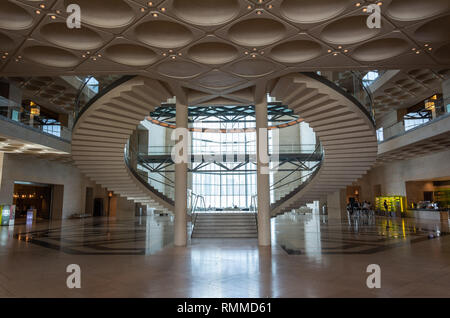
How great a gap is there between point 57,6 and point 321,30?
5.34 metres

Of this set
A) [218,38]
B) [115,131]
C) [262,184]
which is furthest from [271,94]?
[115,131]

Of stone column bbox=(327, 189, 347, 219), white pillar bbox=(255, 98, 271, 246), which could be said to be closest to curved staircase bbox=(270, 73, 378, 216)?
white pillar bbox=(255, 98, 271, 246)

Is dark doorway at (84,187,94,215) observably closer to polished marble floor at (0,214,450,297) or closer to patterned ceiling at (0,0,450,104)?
polished marble floor at (0,214,450,297)

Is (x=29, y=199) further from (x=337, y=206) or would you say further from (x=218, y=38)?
(x=218, y=38)

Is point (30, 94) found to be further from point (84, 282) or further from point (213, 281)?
point (213, 281)

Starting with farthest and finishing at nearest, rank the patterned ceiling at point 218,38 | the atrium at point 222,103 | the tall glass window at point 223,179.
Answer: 1. the tall glass window at point 223,179
2. the patterned ceiling at point 218,38
3. the atrium at point 222,103

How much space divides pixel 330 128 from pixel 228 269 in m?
7.07

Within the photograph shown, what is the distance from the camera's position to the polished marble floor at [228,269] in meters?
5.06

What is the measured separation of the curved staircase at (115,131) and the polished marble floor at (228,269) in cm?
386

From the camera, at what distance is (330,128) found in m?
11.6

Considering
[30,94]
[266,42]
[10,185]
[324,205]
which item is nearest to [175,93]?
[266,42]

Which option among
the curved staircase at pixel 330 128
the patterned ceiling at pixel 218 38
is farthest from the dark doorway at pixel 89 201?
the patterned ceiling at pixel 218 38

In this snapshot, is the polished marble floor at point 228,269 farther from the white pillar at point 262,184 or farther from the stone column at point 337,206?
the stone column at point 337,206

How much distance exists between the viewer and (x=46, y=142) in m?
17.6
